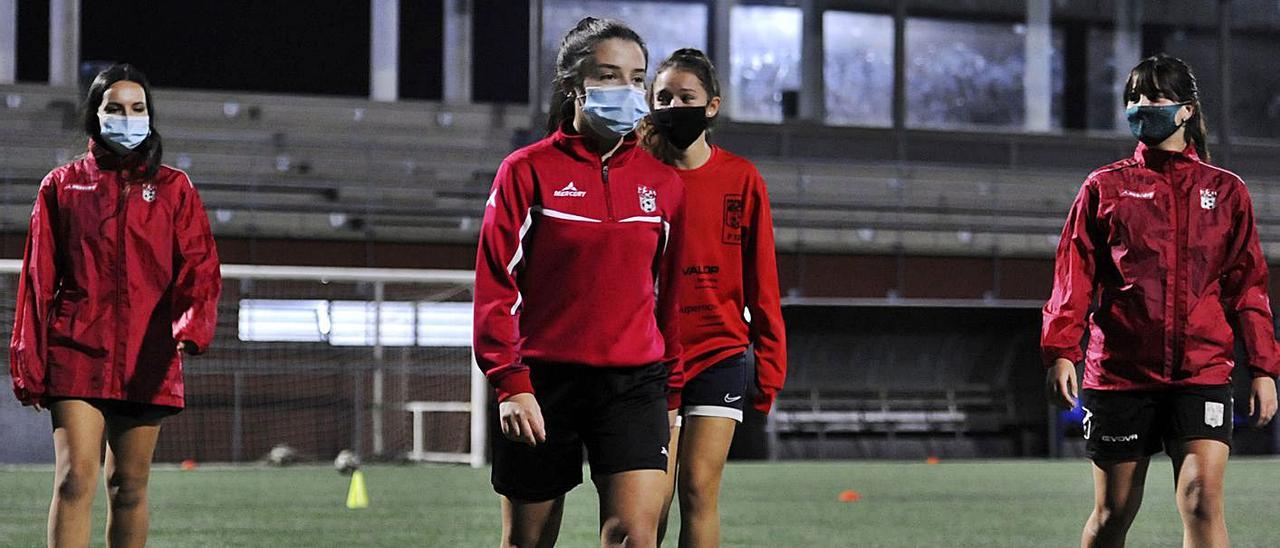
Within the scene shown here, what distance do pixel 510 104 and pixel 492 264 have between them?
59.6 ft

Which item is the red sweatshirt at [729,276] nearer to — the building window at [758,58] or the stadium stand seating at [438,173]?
the stadium stand seating at [438,173]

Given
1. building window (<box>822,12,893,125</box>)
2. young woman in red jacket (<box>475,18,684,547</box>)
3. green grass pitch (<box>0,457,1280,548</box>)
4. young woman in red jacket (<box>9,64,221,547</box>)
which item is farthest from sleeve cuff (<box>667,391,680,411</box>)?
building window (<box>822,12,893,125</box>)

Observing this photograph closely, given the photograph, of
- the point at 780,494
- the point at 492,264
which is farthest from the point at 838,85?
the point at 492,264

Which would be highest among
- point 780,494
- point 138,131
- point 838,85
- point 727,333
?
point 838,85

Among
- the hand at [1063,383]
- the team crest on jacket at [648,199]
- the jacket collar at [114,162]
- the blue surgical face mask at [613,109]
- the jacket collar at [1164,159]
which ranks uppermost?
the blue surgical face mask at [613,109]

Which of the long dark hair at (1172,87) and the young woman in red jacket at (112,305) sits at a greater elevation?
the long dark hair at (1172,87)

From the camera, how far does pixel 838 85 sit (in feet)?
75.9

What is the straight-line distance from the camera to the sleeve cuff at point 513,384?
12.7 feet

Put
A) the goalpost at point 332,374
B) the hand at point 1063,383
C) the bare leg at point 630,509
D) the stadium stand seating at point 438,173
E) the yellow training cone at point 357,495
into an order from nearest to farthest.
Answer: the bare leg at point 630,509, the hand at point 1063,383, the yellow training cone at point 357,495, the goalpost at point 332,374, the stadium stand seating at point 438,173

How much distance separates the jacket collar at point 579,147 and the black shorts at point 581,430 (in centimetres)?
49

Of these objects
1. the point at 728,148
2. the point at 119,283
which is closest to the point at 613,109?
the point at 119,283

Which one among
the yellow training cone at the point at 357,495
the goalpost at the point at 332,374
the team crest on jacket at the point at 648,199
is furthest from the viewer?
the goalpost at the point at 332,374

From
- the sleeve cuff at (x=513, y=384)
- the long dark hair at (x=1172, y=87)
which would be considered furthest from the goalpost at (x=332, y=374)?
the sleeve cuff at (x=513, y=384)

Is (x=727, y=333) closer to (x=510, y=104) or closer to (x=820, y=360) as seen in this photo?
(x=820, y=360)
